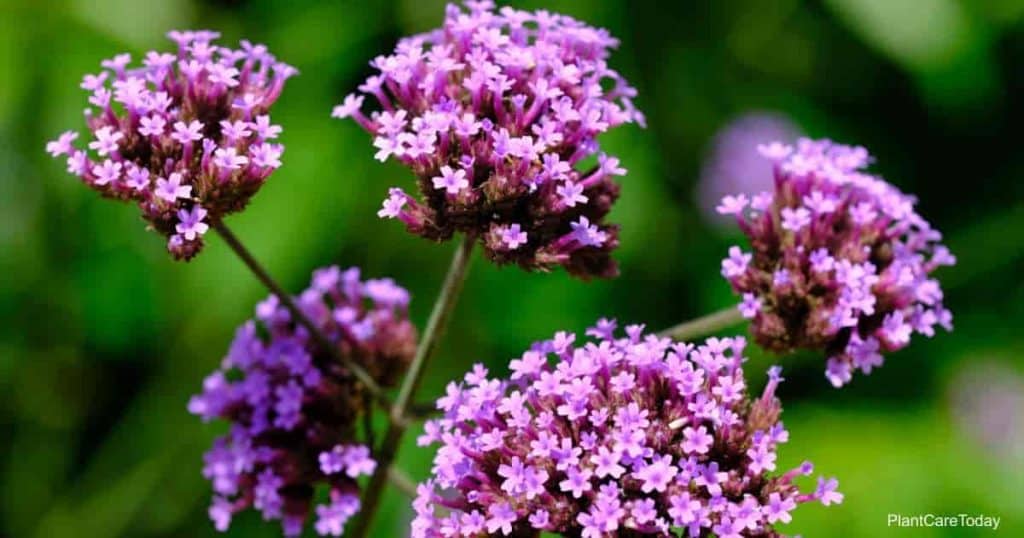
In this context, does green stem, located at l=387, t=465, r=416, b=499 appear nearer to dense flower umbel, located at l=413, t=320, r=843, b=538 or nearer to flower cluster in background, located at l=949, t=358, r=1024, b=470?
dense flower umbel, located at l=413, t=320, r=843, b=538

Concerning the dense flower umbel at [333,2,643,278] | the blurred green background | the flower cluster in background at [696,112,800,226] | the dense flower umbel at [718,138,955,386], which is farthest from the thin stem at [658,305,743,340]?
the flower cluster in background at [696,112,800,226]

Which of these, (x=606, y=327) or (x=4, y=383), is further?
(x=4, y=383)

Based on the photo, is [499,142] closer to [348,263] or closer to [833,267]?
[833,267]

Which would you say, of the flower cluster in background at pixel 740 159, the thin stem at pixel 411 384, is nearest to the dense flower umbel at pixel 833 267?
the thin stem at pixel 411 384

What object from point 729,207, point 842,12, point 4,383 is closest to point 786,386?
point 842,12

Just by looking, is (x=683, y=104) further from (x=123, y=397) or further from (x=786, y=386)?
(x=123, y=397)

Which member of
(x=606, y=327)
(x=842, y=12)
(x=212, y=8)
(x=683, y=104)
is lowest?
(x=606, y=327)

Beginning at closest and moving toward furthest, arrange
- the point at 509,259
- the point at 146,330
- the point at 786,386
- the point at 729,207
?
the point at 509,259
the point at 729,207
the point at 146,330
the point at 786,386
